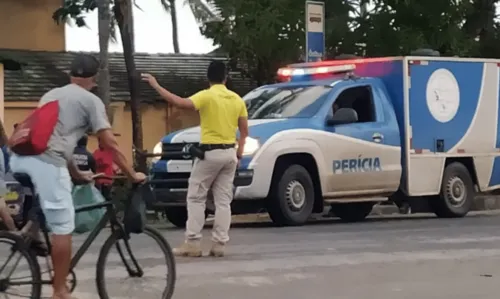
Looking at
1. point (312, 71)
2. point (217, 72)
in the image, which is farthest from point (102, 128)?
point (312, 71)

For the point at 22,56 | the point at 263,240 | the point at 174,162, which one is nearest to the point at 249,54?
the point at 22,56

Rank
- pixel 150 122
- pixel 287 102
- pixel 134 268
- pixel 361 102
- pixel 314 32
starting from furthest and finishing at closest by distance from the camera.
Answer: pixel 150 122, pixel 314 32, pixel 361 102, pixel 287 102, pixel 134 268

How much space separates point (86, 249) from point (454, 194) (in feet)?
34.4

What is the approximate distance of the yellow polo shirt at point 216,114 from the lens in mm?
10977

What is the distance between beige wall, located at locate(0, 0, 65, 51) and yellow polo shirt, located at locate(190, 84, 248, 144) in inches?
836

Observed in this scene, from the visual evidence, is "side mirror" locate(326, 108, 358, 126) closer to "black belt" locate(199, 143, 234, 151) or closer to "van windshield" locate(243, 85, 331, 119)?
"van windshield" locate(243, 85, 331, 119)

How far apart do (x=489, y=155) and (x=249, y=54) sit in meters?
9.24

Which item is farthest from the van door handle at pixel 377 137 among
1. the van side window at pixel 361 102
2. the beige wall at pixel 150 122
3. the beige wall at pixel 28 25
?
the beige wall at pixel 28 25

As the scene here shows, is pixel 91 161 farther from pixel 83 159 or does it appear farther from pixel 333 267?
pixel 333 267

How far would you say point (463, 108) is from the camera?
1728cm

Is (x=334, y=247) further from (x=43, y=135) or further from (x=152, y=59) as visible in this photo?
(x=152, y=59)

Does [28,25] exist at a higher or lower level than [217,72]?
higher

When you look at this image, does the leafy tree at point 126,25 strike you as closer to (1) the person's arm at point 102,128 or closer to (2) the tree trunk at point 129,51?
(2) the tree trunk at point 129,51

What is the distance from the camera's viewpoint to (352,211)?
57.9ft
